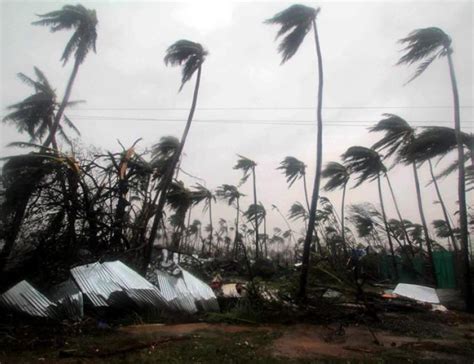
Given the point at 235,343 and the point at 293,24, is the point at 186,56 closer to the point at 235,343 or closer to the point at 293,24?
the point at 293,24

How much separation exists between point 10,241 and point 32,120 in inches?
457

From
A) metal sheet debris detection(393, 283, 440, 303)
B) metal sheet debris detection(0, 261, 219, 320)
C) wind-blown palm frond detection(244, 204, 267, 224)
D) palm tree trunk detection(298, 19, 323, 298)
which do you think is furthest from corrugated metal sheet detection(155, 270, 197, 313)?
wind-blown palm frond detection(244, 204, 267, 224)

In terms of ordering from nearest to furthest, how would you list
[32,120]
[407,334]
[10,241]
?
[407,334] < [10,241] < [32,120]

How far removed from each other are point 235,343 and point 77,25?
15.1 metres

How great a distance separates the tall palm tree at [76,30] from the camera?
14.6m

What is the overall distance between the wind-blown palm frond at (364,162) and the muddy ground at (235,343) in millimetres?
11367

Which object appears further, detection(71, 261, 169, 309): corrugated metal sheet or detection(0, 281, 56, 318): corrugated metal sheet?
detection(71, 261, 169, 309): corrugated metal sheet

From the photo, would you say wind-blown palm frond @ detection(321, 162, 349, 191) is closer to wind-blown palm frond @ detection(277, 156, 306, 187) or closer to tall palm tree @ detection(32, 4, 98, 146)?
wind-blown palm frond @ detection(277, 156, 306, 187)

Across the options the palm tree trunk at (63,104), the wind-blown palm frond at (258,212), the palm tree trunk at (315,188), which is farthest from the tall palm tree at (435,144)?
the wind-blown palm frond at (258,212)

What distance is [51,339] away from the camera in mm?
5875

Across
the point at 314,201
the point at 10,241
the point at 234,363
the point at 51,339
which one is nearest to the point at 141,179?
the point at 10,241

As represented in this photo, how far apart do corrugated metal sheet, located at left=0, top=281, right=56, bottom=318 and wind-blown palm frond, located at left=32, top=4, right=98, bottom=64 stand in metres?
11.6

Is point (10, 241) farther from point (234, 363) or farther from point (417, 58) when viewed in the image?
point (417, 58)

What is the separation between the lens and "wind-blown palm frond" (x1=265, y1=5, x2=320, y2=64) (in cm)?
1095
